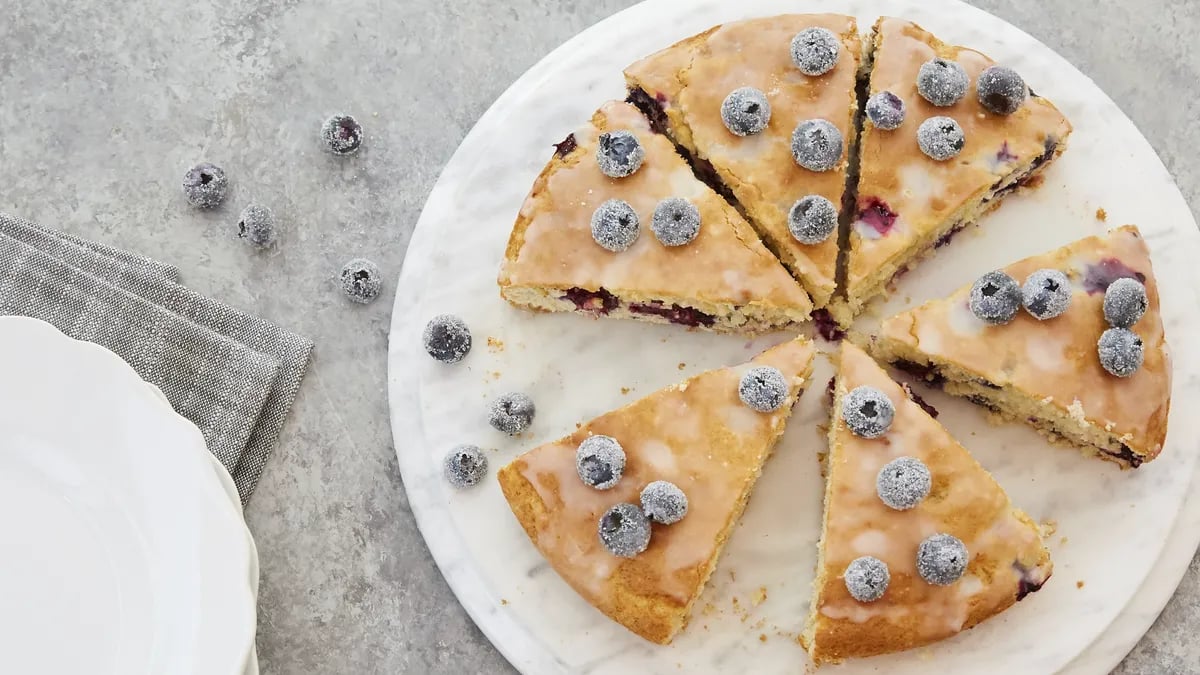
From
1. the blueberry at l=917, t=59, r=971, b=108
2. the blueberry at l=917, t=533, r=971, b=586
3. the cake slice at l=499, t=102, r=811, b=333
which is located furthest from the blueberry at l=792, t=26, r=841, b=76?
the blueberry at l=917, t=533, r=971, b=586

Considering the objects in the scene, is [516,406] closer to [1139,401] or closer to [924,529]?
[924,529]

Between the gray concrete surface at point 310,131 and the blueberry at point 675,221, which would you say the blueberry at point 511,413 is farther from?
the blueberry at point 675,221

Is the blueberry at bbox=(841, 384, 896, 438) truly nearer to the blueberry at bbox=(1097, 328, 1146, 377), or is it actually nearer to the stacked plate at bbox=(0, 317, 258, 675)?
the blueberry at bbox=(1097, 328, 1146, 377)

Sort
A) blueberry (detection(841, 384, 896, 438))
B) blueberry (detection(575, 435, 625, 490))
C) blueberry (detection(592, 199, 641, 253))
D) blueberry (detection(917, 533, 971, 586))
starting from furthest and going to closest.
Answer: blueberry (detection(592, 199, 641, 253))
blueberry (detection(841, 384, 896, 438))
blueberry (detection(575, 435, 625, 490))
blueberry (detection(917, 533, 971, 586))

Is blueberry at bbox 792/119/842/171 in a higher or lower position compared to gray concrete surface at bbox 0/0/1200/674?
higher

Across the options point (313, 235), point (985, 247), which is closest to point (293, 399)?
point (313, 235)

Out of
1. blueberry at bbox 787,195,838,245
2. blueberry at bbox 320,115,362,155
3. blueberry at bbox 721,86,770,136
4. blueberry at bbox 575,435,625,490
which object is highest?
blueberry at bbox 721,86,770,136

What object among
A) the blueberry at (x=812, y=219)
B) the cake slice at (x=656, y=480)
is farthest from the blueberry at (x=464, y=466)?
the blueberry at (x=812, y=219)
